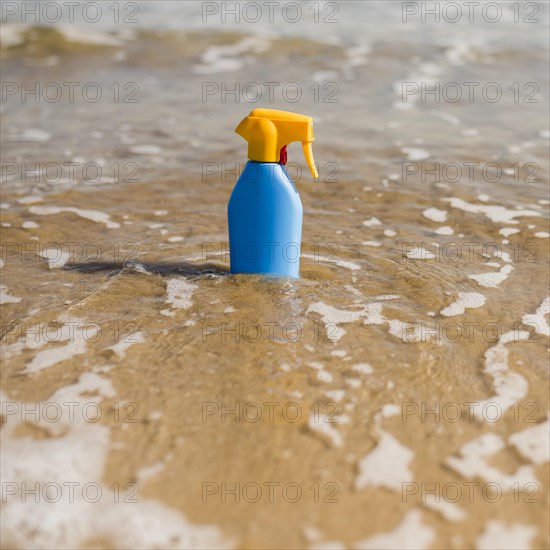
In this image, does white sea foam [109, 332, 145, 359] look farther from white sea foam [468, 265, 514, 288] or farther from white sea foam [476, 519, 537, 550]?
white sea foam [468, 265, 514, 288]

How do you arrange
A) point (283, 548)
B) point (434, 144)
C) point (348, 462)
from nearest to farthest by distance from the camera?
1. point (283, 548)
2. point (348, 462)
3. point (434, 144)

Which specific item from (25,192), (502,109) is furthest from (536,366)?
(502,109)

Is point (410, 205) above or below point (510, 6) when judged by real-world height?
below

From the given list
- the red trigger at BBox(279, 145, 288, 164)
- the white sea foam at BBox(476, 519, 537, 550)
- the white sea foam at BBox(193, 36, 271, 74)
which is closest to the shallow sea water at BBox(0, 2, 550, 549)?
the white sea foam at BBox(476, 519, 537, 550)

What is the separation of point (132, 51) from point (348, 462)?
703 centimetres

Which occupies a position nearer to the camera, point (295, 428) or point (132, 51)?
point (295, 428)

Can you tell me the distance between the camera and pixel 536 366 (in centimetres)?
223

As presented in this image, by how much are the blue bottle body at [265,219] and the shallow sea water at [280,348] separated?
0.11 m

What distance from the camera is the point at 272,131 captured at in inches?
97.1

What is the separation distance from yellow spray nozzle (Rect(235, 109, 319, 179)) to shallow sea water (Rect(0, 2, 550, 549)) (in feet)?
1.73

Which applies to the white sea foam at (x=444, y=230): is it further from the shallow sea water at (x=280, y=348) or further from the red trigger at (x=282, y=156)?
the red trigger at (x=282, y=156)

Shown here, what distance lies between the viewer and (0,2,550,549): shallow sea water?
169cm

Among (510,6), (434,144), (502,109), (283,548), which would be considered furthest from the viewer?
(510,6)

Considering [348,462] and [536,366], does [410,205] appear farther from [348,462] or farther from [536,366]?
[348,462]
